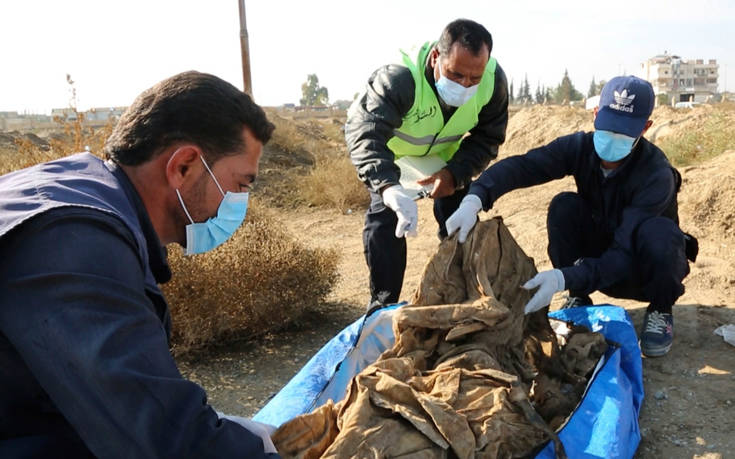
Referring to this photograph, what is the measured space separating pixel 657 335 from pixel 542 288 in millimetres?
779

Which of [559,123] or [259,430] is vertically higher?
[559,123]

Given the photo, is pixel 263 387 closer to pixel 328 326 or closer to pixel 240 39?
pixel 328 326

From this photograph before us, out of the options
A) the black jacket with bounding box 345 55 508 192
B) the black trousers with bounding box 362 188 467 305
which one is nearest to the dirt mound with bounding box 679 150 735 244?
the black jacket with bounding box 345 55 508 192

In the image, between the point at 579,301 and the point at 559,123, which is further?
the point at 559,123

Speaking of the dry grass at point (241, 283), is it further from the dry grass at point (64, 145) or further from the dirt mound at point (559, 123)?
the dirt mound at point (559, 123)

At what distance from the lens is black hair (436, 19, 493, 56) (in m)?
3.13

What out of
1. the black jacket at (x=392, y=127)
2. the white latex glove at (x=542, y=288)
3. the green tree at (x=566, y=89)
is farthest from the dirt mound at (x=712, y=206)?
the green tree at (x=566, y=89)

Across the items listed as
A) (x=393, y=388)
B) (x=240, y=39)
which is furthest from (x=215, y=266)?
(x=240, y=39)

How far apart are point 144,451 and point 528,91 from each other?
10307 centimetres

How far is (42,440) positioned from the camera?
1293 millimetres

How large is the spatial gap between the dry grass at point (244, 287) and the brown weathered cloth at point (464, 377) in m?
1.62

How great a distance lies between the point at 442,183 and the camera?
3.45 m

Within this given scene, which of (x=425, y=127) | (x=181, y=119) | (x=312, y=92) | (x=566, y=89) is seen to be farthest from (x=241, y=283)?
(x=312, y=92)

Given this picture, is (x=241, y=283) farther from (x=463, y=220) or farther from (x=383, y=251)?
(x=463, y=220)
